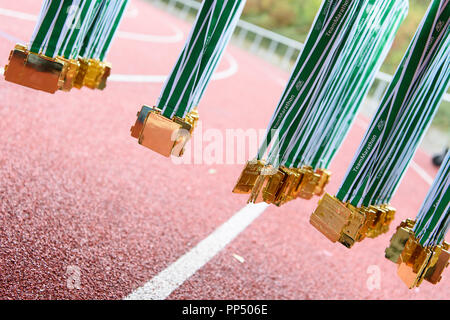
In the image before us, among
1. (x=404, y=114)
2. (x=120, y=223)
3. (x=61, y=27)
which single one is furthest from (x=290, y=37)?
(x=61, y=27)

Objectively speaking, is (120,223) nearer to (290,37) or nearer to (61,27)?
(61,27)

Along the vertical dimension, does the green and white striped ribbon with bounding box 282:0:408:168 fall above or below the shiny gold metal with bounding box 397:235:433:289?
above

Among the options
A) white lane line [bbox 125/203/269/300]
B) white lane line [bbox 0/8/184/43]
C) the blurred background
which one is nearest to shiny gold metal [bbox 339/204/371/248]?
white lane line [bbox 125/203/269/300]

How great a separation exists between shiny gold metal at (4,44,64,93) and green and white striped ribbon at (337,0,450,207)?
902 millimetres

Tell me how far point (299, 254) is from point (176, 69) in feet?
7.60

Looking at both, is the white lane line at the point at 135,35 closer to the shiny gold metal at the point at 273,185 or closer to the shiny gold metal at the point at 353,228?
the shiny gold metal at the point at 273,185

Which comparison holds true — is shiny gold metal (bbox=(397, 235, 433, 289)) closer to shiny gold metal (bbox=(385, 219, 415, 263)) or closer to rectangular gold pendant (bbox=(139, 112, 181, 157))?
shiny gold metal (bbox=(385, 219, 415, 263))

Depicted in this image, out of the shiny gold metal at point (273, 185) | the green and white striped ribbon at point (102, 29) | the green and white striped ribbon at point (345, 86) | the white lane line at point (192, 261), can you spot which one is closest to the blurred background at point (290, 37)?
the white lane line at point (192, 261)

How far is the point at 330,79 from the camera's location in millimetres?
1302

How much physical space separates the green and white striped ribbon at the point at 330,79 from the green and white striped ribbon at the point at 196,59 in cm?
24

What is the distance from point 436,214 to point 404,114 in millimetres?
310

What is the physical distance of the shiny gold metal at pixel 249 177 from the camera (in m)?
1.26

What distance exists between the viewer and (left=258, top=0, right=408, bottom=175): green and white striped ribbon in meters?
1.24
